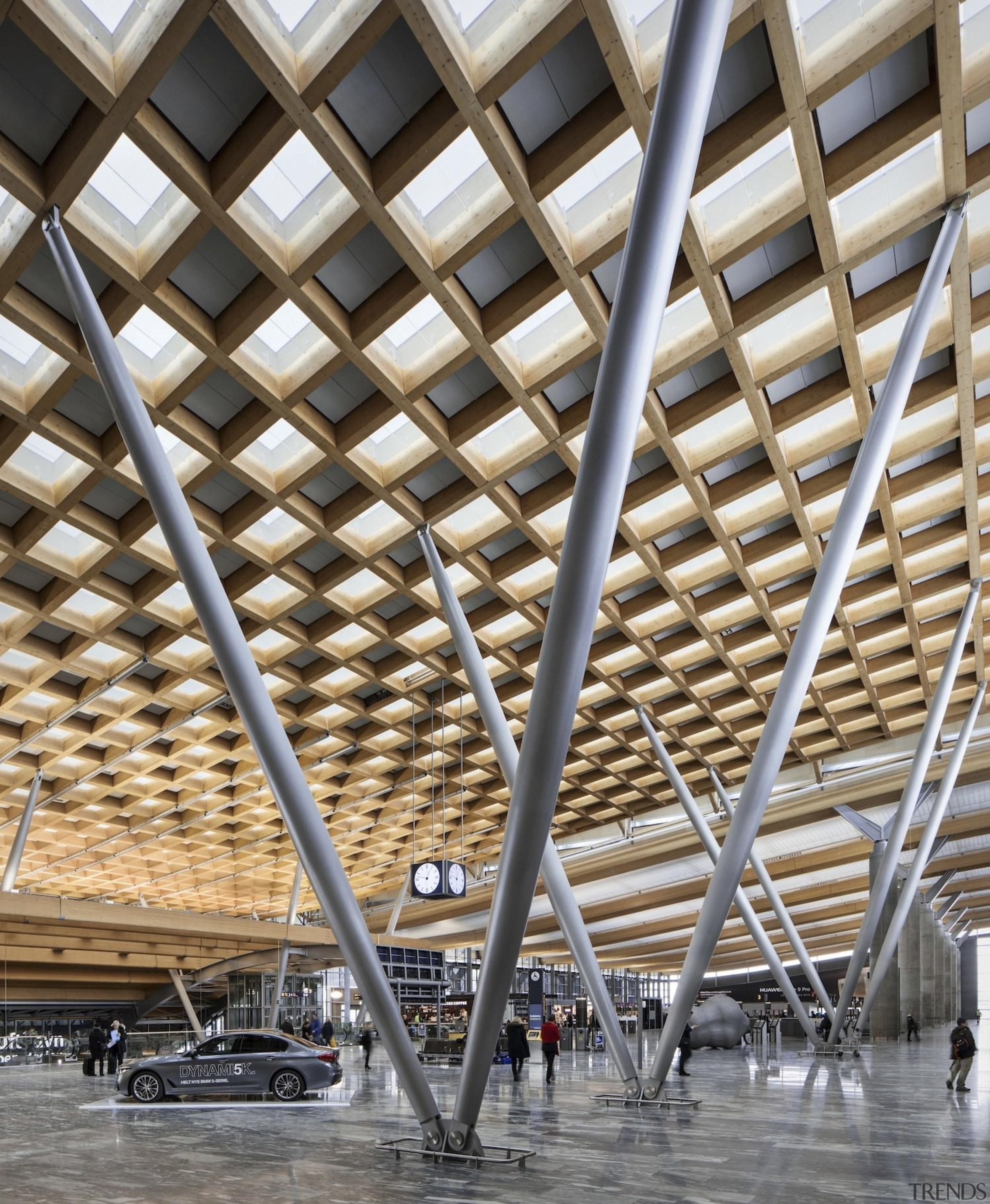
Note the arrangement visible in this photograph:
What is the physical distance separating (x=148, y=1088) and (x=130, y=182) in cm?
1719

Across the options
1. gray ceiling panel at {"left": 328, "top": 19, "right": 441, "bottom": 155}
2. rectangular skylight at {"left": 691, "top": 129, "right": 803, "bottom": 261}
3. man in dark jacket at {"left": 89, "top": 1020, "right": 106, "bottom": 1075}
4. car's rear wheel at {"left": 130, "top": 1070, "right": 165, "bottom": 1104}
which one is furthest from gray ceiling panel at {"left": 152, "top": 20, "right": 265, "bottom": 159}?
man in dark jacket at {"left": 89, "top": 1020, "right": 106, "bottom": 1075}

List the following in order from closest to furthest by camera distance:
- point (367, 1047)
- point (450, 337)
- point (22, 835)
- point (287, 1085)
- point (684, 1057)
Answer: point (450, 337)
point (287, 1085)
point (684, 1057)
point (22, 835)
point (367, 1047)

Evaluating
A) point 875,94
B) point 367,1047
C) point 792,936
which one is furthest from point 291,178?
point 792,936

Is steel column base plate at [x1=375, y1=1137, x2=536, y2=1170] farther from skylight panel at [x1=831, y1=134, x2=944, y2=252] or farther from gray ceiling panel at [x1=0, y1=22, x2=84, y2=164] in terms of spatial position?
skylight panel at [x1=831, y1=134, x2=944, y2=252]

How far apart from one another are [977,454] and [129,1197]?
64.0 ft

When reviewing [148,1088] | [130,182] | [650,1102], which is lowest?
[148,1088]

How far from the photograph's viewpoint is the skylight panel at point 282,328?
15.2m

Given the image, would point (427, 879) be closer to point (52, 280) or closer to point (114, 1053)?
point (114, 1053)

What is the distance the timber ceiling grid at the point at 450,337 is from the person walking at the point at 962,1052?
10.5 m

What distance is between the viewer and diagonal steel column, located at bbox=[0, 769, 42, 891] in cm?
3092

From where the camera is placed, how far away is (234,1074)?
1961 cm

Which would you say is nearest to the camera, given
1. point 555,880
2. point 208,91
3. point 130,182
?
point 208,91

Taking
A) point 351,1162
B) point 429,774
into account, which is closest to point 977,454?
point 351,1162

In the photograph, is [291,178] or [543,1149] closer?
[543,1149]
